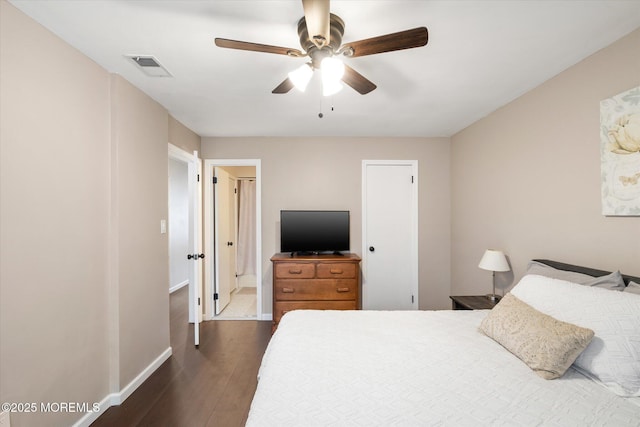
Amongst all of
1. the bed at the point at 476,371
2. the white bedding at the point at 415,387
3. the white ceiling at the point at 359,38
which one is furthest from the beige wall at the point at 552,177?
the white bedding at the point at 415,387

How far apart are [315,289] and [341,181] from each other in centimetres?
147

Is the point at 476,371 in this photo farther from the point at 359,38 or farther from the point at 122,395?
the point at 122,395

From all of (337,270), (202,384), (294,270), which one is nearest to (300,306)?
(294,270)

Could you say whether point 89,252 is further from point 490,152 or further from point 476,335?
point 490,152

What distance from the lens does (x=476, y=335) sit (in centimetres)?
165

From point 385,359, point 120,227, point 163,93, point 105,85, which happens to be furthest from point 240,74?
point 385,359

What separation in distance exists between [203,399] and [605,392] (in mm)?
2373

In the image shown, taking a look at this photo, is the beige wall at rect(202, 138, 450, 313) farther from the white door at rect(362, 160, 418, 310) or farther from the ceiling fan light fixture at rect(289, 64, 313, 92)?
the ceiling fan light fixture at rect(289, 64, 313, 92)

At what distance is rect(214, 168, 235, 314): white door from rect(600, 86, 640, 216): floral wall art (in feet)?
12.5

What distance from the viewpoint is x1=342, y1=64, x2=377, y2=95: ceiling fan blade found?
1.55 metres

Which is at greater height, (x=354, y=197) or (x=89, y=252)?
(x=354, y=197)

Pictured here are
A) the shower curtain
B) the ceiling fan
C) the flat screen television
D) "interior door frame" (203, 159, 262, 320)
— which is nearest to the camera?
the ceiling fan

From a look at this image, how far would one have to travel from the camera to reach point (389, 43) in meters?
1.29

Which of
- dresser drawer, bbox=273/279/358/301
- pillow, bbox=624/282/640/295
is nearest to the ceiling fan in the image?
pillow, bbox=624/282/640/295
